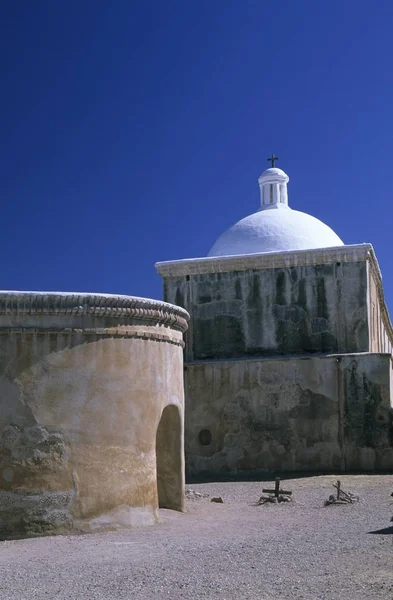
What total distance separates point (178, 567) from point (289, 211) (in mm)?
16126

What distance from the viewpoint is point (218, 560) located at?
7.44 meters

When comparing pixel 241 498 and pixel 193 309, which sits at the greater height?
pixel 193 309

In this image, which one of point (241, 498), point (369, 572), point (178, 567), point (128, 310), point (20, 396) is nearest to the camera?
point (369, 572)

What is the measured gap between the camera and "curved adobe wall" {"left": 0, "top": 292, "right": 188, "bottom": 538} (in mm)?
8984

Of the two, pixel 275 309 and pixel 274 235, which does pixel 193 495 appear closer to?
pixel 275 309

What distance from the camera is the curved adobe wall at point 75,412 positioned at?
29.5ft

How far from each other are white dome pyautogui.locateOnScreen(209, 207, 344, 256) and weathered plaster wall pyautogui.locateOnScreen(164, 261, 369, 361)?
1.55 meters

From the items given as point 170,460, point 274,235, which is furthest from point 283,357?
point 170,460

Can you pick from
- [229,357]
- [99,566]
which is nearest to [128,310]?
[99,566]

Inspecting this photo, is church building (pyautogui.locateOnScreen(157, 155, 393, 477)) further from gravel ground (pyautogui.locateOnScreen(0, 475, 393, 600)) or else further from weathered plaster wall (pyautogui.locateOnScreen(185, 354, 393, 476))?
gravel ground (pyautogui.locateOnScreen(0, 475, 393, 600))

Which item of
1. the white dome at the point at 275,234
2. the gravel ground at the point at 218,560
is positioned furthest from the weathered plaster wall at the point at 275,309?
the gravel ground at the point at 218,560

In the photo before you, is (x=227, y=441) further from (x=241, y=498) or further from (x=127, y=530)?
(x=127, y=530)

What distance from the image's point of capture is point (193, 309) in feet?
64.1

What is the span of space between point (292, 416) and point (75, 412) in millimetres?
8566
